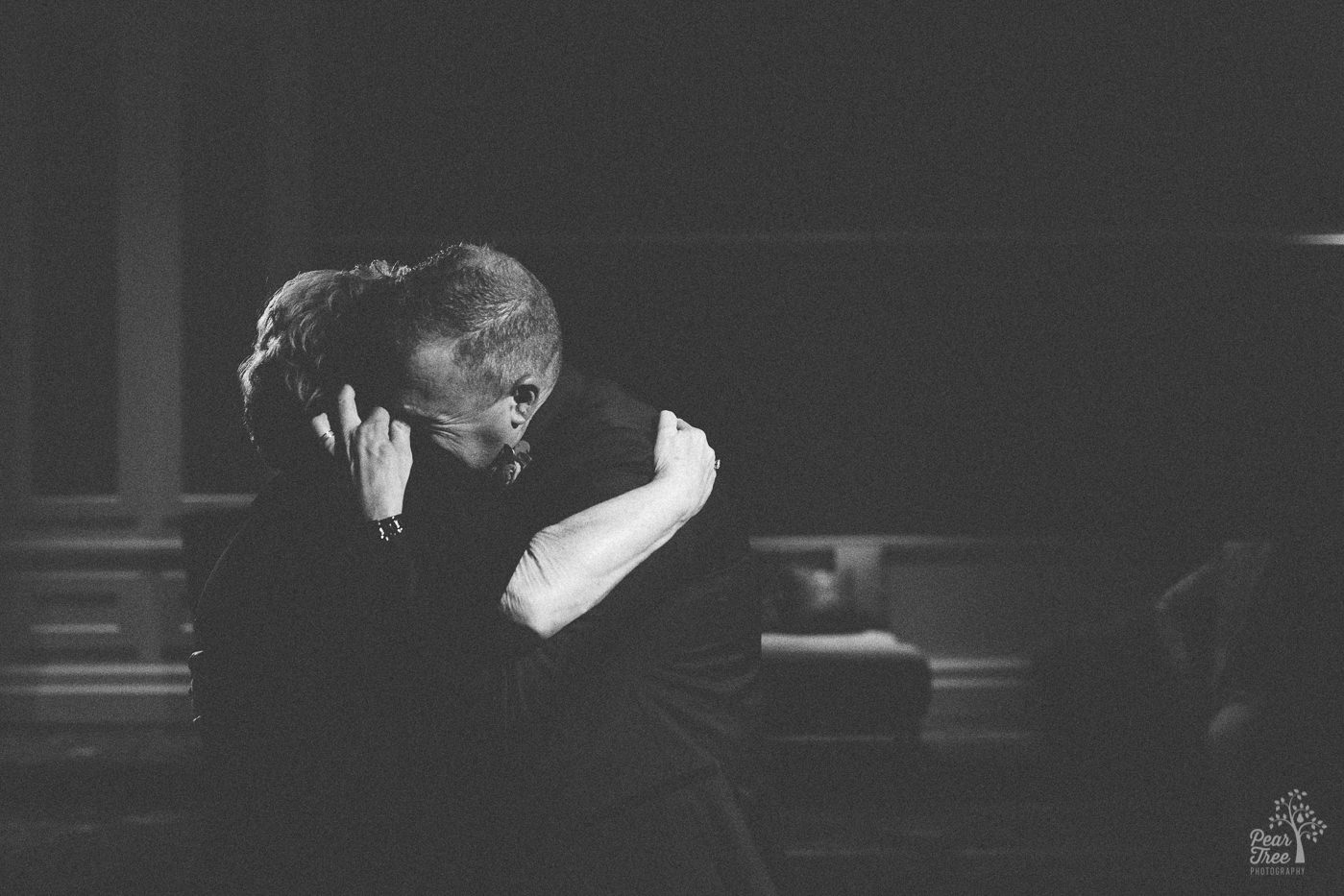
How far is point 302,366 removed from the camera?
1.39m

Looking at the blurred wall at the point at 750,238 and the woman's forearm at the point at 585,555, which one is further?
the blurred wall at the point at 750,238

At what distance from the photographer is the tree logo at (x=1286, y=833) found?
3861 millimetres

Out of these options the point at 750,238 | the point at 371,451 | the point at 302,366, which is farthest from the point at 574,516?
the point at 750,238

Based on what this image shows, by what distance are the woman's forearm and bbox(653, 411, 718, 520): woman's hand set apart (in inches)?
0.8

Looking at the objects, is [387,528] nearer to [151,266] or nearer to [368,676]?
[368,676]

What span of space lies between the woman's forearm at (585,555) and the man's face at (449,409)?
22 centimetres

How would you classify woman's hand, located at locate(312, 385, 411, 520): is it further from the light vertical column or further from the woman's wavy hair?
the light vertical column

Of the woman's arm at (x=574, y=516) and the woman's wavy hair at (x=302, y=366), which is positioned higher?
the woman's wavy hair at (x=302, y=366)

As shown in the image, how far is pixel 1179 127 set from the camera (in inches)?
226

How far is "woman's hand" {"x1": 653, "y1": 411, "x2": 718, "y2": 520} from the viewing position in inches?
51.1

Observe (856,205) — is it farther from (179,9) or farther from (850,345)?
(179,9)

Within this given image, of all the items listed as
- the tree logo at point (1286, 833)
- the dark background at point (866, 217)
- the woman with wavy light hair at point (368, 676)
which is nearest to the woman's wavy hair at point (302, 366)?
the woman with wavy light hair at point (368, 676)

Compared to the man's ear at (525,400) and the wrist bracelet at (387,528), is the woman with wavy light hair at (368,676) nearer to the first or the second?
the wrist bracelet at (387,528)

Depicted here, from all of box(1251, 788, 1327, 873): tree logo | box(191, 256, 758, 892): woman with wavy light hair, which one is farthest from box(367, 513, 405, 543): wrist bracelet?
box(1251, 788, 1327, 873): tree logo
